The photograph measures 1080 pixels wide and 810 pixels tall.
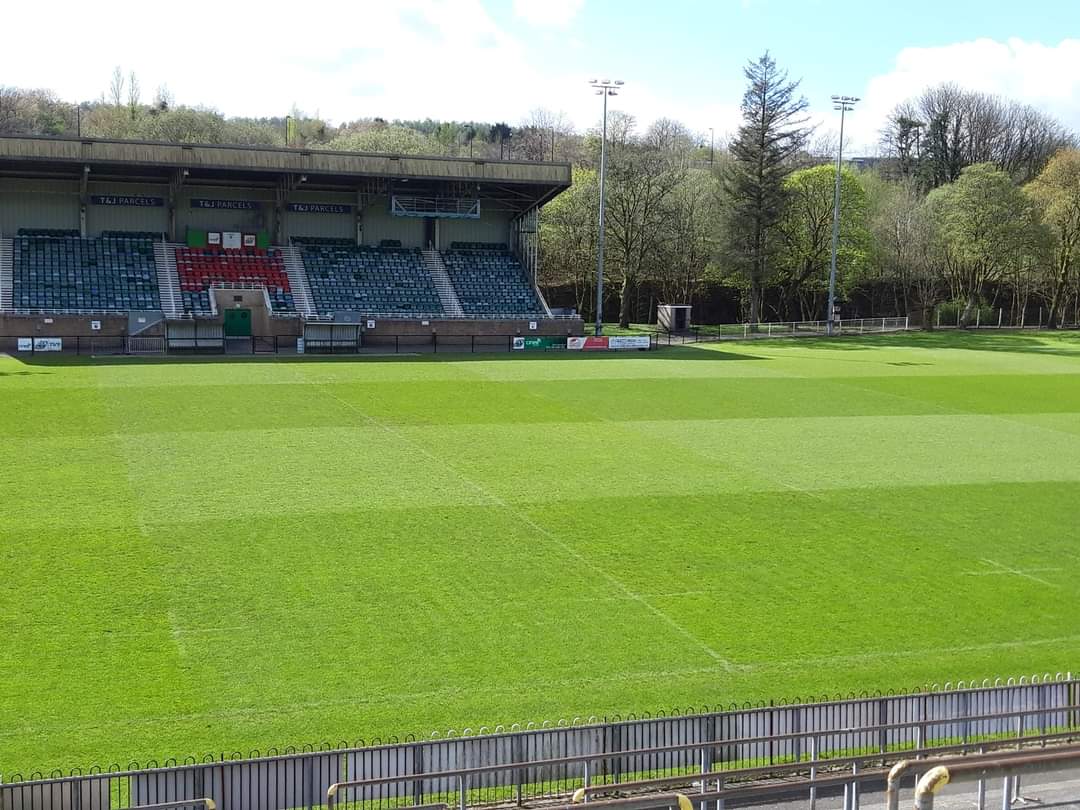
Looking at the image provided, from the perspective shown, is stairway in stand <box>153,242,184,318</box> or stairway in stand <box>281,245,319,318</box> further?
stairway in stand <box>281,245,319,318</box>

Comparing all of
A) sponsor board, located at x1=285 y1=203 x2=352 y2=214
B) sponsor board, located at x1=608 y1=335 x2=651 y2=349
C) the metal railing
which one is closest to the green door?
sponsor board, located at x1=285 y1=203 x2=352 y2=214

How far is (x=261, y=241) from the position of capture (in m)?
64.4

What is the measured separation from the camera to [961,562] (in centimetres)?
2106

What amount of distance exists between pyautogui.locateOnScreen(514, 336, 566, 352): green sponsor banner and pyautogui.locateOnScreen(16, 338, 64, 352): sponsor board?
74.1 ft

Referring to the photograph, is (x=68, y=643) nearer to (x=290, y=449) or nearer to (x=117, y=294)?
(x=290, y=449)

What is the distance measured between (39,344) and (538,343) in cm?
2480

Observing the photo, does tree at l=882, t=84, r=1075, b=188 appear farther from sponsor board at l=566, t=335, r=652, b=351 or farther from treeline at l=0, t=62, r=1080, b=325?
sponsor board at l=566, t=335, r=652, b=351

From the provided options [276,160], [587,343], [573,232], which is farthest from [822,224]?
[276,160]

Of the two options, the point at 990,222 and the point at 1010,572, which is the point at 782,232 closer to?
the point at 990,222

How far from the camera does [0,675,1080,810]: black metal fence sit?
9.88 metres

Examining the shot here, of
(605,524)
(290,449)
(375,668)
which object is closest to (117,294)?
(290,449)

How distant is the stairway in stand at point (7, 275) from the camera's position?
54312 millimetres

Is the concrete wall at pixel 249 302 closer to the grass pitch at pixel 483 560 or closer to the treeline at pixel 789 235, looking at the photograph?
the grass pitch at pixel 483 560

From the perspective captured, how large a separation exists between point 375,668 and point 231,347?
4383cm
